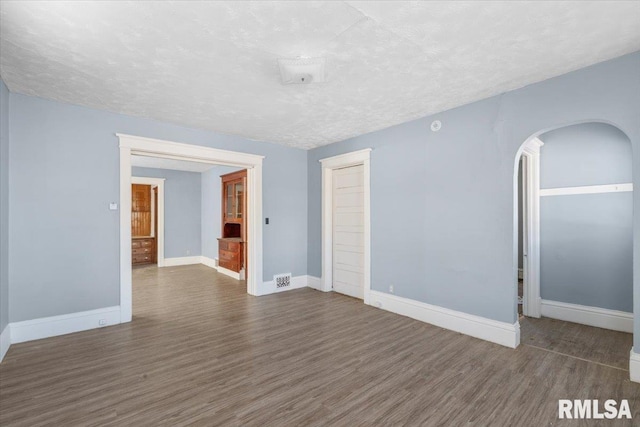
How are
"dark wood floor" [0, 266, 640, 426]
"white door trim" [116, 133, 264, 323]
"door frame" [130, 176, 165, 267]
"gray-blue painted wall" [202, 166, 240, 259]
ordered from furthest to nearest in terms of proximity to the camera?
"door frame" [130, 176, 165, 267] < "gray-blue painted wall" [202, 166, 240, 259] < "white door trim" [116, 133, 264, 323] < "dark wood floor" [0, 266, 640, 426]

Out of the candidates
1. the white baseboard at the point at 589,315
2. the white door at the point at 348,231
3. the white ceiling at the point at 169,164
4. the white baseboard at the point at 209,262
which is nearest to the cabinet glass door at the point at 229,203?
the white ceiling at the point at 169,164

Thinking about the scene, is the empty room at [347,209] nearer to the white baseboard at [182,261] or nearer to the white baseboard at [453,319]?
the white baseboard at [453,319]

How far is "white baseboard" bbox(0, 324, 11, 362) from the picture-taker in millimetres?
2778

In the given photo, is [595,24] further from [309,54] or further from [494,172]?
[309,54]

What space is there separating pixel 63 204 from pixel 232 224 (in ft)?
13.1

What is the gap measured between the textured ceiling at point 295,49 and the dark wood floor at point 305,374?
106 inches

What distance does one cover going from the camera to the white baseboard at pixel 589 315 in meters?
3.35

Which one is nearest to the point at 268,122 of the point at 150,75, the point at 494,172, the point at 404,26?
the point at 150,75

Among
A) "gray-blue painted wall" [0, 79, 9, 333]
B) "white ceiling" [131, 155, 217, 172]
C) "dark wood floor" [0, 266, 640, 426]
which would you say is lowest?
"dark wood floor" [0, 266, 640, 426]

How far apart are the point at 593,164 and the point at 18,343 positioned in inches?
275

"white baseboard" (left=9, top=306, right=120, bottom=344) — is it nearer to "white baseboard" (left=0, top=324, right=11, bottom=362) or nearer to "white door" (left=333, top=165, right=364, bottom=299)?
"white baseboard" (left=0, top=324, right=11, bottom=362)

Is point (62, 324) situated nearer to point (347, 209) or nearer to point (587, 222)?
point (347, 209)

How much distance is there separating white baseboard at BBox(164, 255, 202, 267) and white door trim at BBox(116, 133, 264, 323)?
3934mm

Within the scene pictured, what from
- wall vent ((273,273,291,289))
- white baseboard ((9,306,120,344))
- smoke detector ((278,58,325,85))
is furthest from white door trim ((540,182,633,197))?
white baseboard ((9,306,120,344))
